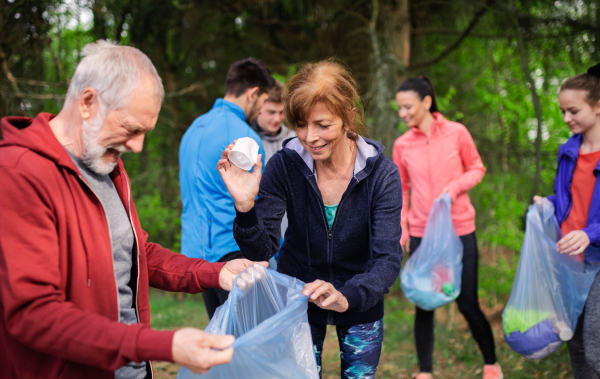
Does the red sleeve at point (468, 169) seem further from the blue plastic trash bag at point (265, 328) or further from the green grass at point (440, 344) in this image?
the blue plastic trash bag at point (265, 328)

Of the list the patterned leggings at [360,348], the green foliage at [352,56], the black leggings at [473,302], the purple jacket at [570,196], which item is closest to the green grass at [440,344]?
the black leggings at [473,302]

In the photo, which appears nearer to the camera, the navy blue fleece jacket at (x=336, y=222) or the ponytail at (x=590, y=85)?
the navy blue fleece jacket at (x=336, y=222)

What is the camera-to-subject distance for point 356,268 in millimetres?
1939

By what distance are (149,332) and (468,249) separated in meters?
2.62

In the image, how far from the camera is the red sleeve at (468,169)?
323cm

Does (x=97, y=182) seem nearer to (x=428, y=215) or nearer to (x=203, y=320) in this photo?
(x=428, y=215)

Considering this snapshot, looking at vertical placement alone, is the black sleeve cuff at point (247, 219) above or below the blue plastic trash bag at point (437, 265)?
above

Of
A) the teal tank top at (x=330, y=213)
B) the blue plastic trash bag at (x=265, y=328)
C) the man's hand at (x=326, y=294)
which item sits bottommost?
the blue plastic trash bag at (x=265, y=328)

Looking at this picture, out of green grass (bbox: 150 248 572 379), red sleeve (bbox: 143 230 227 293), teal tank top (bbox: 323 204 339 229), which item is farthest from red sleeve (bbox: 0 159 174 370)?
green grass (bbox: 150 248 572 379)

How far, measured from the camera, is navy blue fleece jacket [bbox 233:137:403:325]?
186 cm

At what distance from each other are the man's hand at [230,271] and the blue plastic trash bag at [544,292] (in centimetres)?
183

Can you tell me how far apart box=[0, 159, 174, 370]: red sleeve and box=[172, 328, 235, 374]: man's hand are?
0.03 m

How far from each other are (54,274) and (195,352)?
41 cm

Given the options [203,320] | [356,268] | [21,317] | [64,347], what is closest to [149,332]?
[64,347]
